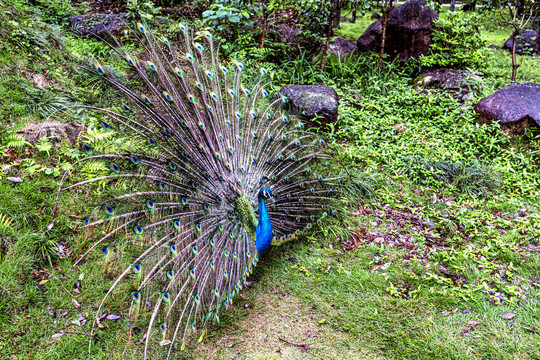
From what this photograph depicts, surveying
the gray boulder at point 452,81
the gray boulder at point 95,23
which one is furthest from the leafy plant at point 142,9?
the gray boulder at point 452,81

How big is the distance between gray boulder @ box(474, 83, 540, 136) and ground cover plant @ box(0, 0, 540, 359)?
0.57ft

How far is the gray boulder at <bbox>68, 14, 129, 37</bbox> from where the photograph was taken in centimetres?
773

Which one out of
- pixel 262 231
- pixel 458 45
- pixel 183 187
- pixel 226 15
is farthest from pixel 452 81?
pixel 183 187

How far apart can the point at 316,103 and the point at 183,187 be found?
3.39 m

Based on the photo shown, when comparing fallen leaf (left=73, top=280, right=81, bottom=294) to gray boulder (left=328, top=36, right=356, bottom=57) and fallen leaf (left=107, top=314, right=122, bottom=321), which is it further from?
gray boulder (left=328, top=36, right=356, bottom=57)

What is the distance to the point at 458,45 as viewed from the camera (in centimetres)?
712

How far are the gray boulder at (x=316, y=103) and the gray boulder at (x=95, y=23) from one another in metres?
4.75

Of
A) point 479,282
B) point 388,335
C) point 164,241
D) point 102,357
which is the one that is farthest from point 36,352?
point 479,282

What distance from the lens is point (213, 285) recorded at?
2.85m

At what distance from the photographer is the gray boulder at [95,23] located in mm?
7734

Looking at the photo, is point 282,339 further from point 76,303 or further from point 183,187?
point 76,303

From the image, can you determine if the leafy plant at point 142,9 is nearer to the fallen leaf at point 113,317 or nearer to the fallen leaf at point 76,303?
the fallen leaf at point 76,303

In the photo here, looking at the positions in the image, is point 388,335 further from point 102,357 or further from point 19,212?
point 19,212

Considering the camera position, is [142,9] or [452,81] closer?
[452,81]
